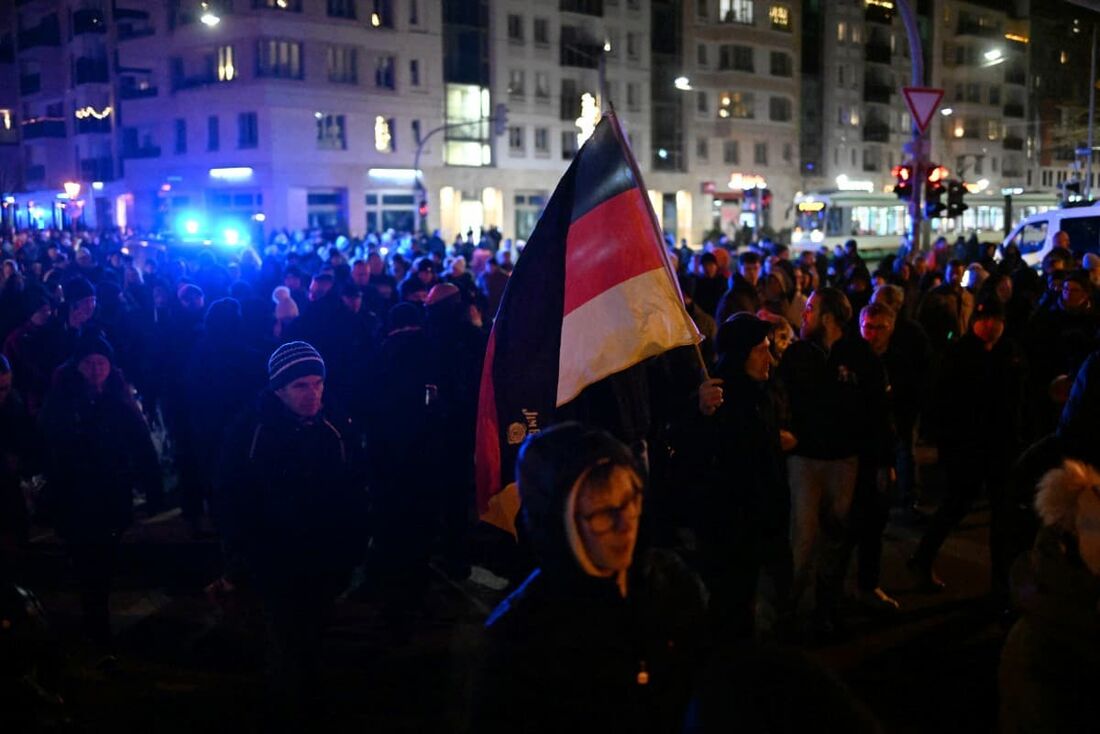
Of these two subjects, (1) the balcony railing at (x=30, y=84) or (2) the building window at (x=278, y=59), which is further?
(1) the balcony railing at (x=30, y=84)

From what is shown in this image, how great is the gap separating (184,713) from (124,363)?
5689 mm

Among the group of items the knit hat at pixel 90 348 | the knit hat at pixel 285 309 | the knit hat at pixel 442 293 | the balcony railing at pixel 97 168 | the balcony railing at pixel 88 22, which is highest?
the balcony railing at pixel 88 22

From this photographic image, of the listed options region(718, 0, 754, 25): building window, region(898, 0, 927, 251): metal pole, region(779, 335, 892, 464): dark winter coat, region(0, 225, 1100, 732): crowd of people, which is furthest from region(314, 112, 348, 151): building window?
region(779, 335, 892, 464): dark winter coat

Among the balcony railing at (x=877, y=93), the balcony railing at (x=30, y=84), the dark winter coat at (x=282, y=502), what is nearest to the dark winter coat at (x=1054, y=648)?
the dark winter coat at (x=282, y=502)

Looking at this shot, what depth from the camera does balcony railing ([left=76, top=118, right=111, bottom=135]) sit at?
62.6 meters

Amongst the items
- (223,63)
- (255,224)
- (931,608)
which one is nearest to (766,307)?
(931,608)

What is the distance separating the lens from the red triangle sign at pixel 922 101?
46.8ft

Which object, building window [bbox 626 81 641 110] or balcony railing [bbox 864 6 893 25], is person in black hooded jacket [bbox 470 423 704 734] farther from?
balcony railing [bbox 864 6 893 25]

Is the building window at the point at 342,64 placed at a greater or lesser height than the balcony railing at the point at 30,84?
lesser

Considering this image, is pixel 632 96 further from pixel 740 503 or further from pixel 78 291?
pixel 740 503

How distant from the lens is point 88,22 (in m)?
60.5

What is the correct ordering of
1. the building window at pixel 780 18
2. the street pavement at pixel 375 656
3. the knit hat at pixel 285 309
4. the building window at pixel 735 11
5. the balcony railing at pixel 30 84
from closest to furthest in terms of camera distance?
the street pavement at pixel 375 656 < the knit hat at pixel 285 309 < the building window at pixel 735 11 < the building window at pixel 780 18 < the balcony railing at pixel 30 84

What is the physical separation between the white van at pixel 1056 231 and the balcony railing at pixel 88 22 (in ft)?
165

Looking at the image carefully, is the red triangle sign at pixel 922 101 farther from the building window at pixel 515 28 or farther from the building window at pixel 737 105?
the building window at pixel 737 105
